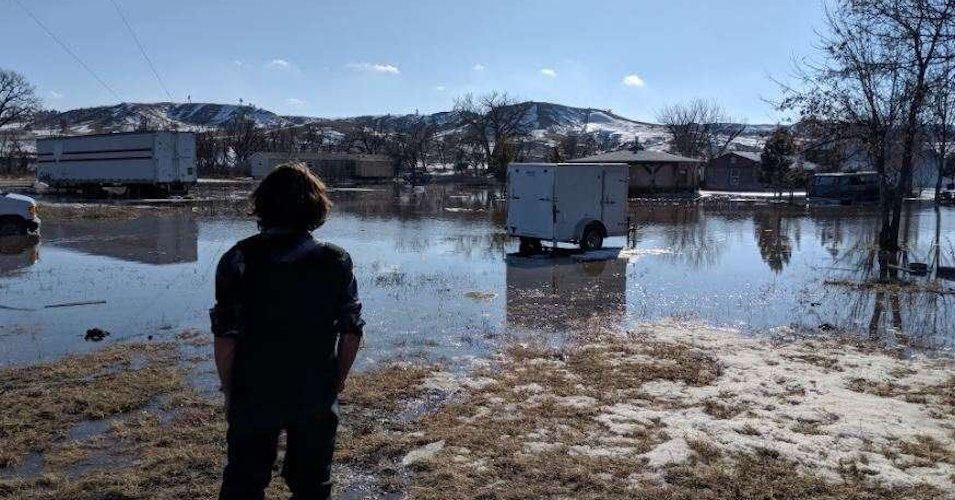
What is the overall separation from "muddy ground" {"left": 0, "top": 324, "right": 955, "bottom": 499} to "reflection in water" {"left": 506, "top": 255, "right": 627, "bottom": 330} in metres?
2.30

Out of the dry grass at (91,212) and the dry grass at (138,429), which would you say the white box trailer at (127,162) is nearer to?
the dry grass at (91,212)

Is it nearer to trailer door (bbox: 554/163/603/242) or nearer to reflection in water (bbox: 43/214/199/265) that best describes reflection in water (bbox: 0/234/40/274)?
reflection in water (bbox: 43/214/199/265)

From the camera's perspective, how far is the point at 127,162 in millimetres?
38750

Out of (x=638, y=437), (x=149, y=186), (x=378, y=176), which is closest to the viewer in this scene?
(x=638, y=437)

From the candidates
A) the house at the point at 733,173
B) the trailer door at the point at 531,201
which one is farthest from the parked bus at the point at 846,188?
the trailer door at the point at 531,201

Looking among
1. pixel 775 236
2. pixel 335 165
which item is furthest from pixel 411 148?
pixel 775 236

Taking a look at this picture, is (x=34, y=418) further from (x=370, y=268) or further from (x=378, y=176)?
(x=378, y=176)

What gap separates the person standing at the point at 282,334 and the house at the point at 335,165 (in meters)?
77.4

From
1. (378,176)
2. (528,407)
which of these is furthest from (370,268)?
(378,176)

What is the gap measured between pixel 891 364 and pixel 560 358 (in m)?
3.39

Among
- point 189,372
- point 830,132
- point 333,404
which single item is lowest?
point 189,372

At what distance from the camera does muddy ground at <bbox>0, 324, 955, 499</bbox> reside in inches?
179

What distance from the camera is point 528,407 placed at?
611 centimetres

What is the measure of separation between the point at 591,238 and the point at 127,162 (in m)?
29.6
